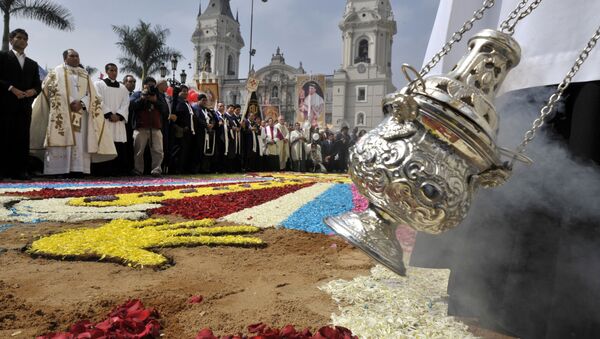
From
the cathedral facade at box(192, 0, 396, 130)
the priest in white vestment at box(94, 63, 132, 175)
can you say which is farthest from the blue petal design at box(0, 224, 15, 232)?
the cathedral facade at box(192, 0, 396, 130)

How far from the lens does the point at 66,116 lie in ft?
17.6

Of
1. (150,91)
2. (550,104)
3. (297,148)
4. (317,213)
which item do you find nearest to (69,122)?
(150,91)

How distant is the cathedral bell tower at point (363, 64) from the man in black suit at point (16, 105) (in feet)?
138

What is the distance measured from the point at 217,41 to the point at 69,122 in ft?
188

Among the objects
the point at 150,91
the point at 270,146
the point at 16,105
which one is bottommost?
the point at 270,146

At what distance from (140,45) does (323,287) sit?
951 inches

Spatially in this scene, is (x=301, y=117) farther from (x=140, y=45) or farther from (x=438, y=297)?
(x=438, y=297)

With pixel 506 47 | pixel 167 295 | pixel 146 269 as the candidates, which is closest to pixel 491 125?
pixel 506 47

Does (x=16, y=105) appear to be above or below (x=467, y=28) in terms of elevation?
above

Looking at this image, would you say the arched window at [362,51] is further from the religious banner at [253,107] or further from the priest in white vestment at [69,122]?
the priest in white vestment at [69,122]

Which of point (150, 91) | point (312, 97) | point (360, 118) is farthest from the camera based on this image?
point (360, 118)

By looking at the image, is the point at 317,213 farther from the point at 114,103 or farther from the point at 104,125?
the point at 114,103

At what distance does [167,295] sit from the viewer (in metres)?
1.09

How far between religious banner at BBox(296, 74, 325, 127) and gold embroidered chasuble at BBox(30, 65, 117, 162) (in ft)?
97.8
